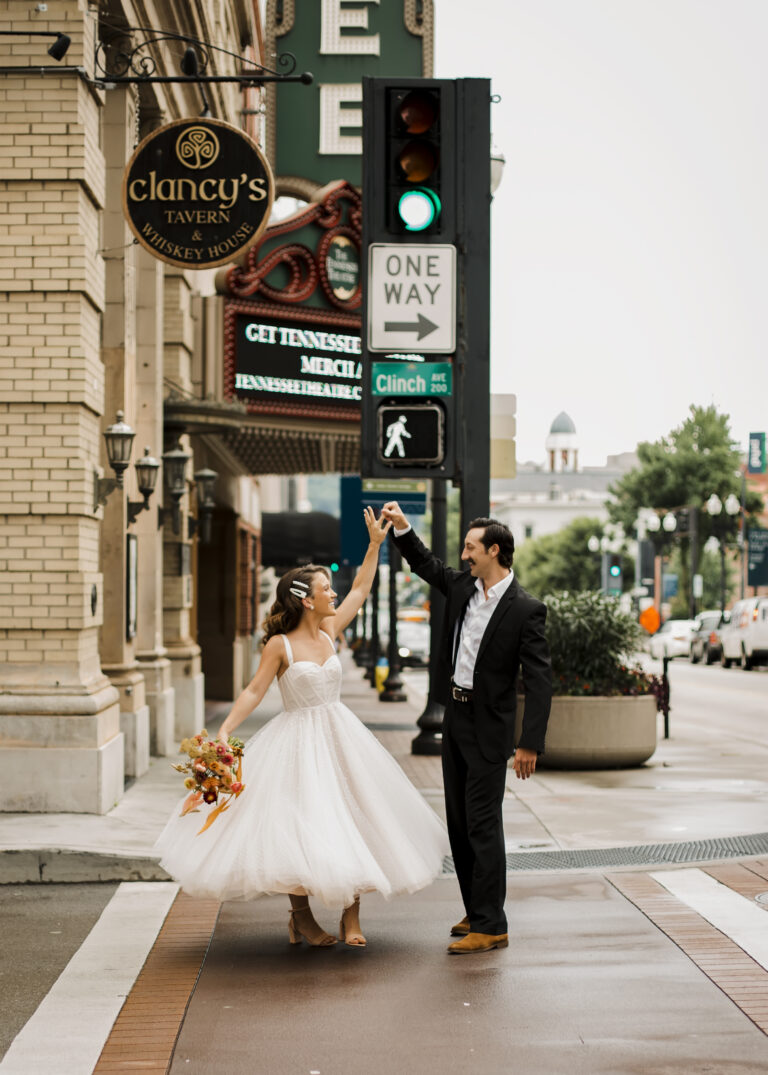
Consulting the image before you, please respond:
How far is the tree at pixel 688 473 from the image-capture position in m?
73.9

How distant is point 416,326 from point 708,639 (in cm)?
3774

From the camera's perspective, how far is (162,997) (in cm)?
602

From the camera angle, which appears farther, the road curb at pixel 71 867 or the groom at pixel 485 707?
the road curb at pixel 71 867

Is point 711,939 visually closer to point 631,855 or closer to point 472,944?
point 472,944

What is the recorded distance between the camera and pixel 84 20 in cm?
1104

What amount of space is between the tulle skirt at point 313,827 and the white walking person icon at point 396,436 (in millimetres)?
2587

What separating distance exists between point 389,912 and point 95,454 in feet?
16.9

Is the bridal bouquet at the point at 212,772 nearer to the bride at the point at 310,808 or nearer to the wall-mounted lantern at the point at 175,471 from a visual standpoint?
the bride at the point at 310,808

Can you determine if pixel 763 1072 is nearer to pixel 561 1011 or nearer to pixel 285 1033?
pixel 561 1011

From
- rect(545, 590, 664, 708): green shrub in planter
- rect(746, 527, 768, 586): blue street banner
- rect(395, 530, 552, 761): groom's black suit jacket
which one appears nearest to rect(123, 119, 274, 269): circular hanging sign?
rect(545, 590, 664, 708): green shrub in planter

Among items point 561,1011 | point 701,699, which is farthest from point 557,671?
point 701,699

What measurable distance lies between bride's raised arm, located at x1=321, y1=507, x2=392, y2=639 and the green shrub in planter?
7.73 metres

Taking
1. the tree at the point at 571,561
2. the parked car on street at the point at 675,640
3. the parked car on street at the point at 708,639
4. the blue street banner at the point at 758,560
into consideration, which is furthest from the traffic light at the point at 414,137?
the tree at the point at 571,561

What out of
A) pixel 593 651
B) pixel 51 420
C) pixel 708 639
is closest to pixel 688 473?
pixel 708 639
